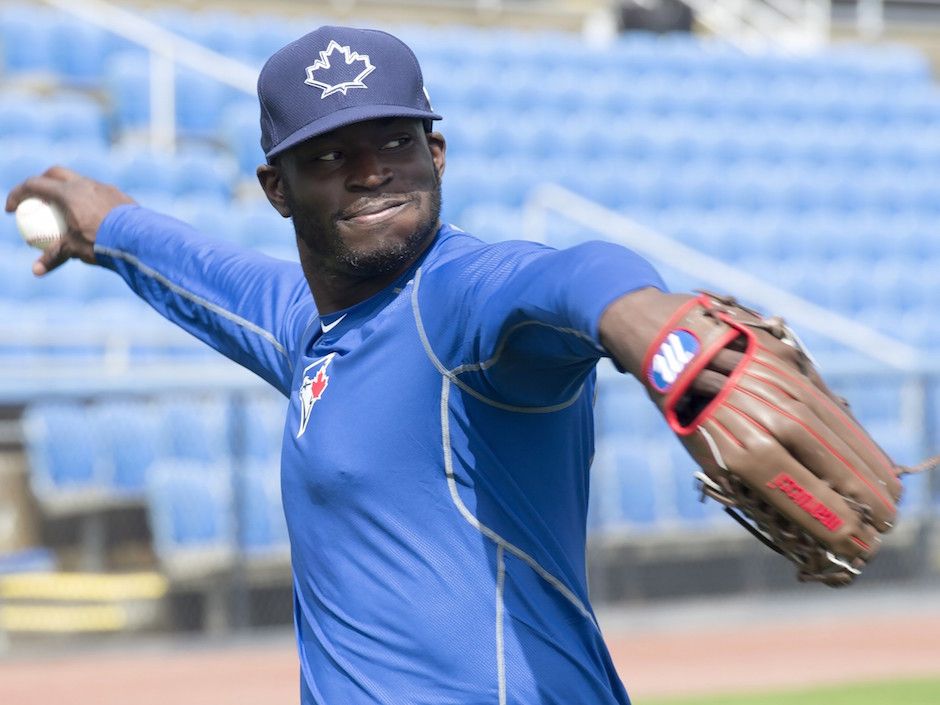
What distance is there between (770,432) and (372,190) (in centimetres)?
87

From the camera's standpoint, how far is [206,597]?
8.94 m

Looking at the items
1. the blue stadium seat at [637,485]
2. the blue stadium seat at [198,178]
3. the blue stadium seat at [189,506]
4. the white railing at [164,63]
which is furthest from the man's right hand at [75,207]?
the white railing at [164,63]

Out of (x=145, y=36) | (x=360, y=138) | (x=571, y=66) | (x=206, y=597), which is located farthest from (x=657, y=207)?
(x=360, y=138)

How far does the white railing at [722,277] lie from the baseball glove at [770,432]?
9.30 meters

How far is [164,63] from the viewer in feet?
39.4

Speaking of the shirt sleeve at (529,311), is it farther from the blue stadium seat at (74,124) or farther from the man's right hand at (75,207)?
the blue stadium seat at (74,124)

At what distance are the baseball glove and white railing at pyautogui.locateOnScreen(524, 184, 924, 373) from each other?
9.30 m

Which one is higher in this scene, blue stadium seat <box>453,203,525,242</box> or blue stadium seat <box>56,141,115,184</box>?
blue stadium seat <box>56,141,115,184</box>

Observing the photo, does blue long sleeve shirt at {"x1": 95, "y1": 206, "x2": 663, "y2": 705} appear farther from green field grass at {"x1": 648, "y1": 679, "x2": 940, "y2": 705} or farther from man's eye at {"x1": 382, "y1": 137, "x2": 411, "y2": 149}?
green field grass at {"x1": 648, "y1": 679, "x2": 940, "y2": 705}

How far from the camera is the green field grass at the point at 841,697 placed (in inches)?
284

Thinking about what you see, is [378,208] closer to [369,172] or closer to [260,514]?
[369,172]

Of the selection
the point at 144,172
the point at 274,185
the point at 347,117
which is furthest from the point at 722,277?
the point at 347,117

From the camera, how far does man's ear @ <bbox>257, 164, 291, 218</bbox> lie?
246cm

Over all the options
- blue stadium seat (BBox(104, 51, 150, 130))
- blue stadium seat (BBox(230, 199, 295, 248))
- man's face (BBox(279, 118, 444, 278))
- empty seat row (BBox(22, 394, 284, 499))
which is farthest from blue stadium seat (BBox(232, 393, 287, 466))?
man's face (BBox(279, 118, 444, 278))
